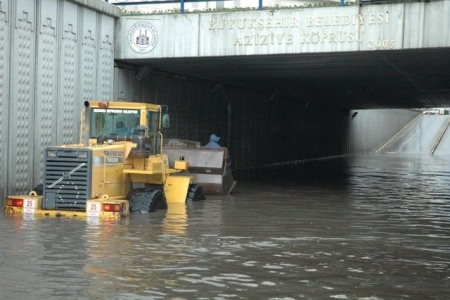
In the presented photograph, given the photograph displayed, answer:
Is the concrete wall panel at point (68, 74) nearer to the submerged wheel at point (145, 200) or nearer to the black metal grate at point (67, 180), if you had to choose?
the submerged wheel at point (145, 200)

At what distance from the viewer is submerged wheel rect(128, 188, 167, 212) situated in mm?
17906

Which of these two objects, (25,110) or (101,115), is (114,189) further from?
(25,110)

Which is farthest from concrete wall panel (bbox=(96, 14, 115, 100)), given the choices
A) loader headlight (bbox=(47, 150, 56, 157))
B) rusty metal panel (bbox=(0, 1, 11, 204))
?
loader headlight (bbox=(47, 150, 56, 157))

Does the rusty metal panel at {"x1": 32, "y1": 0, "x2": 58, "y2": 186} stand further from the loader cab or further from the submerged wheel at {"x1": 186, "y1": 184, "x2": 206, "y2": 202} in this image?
the submerged wheel at {"x1": 186, "y1": 184, "x2": 206, "y2": 202}

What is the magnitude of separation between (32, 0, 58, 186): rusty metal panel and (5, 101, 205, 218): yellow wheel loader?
8.41 feet

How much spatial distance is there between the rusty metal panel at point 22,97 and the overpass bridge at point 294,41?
496 cm

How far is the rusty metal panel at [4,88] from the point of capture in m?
19.4

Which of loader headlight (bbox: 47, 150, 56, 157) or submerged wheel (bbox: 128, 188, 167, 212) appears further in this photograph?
submerged wheel (bbox: 128, 188, 167, 212)

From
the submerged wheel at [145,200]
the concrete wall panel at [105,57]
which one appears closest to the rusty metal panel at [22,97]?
the submerged wheel at [145,200]

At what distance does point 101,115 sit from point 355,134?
55233 millimetres

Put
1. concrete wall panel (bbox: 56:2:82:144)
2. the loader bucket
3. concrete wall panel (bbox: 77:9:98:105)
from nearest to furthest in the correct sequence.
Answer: concrete wall panel (bbox: 56:2:82:144), concrete wall panel (bbox: 77:9:98:105), the loader bucket

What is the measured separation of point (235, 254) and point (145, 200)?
220 inches

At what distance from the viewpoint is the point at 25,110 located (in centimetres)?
2041

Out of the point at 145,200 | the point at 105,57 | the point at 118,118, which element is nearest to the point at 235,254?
the point at 145,200
